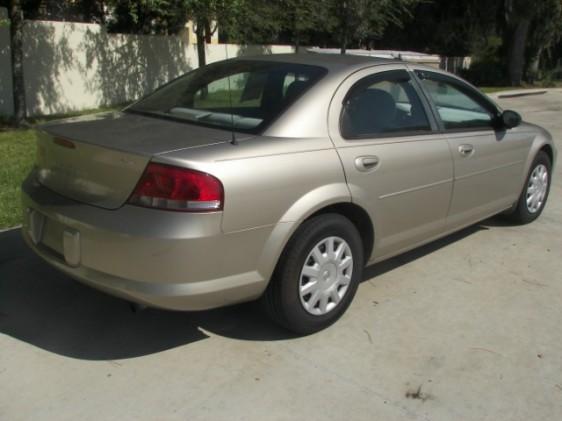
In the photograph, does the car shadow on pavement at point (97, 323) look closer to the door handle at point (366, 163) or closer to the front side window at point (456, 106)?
the door handle at point (366, 163)

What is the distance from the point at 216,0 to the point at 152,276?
31.1 ft

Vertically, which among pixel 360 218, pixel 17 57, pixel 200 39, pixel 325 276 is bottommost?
pixel 325 276

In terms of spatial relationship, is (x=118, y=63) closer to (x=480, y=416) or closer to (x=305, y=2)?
(x=305, y=2)

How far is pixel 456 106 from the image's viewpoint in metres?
5.00

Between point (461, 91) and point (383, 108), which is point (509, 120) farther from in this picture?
point (383, 108)

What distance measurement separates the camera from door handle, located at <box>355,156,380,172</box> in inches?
147

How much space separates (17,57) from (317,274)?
8.90m

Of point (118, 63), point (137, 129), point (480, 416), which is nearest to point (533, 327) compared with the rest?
point (480, 416)

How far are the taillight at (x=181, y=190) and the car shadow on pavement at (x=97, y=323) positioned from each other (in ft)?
3.07

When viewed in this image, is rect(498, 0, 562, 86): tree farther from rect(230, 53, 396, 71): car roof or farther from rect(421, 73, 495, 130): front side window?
rect(230, 53, 396, 71): car roof

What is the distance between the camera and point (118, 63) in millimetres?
15242

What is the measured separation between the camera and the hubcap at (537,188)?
575cm

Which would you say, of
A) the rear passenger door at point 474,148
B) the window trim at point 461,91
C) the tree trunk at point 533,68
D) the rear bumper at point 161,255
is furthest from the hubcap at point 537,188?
the tree trunk at point 533,68

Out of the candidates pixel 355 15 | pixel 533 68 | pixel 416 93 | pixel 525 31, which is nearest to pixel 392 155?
pixel 416 93
